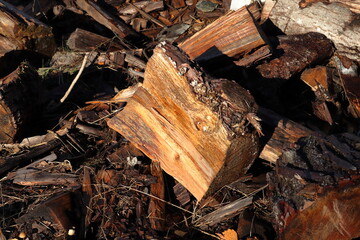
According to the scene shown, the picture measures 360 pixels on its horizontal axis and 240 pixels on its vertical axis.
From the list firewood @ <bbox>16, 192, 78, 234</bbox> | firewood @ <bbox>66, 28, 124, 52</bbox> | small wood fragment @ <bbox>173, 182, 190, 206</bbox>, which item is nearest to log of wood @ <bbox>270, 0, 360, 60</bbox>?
firewood @ <bbox>66, 28, 124, 52</bbox>

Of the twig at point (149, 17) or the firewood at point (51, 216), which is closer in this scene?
the firewood at point (51, 216)

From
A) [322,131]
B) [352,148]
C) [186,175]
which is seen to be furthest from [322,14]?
[186,175]

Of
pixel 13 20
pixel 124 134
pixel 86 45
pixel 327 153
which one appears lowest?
pixel 327 153

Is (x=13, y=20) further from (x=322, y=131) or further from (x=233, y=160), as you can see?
(x=322, y=131)

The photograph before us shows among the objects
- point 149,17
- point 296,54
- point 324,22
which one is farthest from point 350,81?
point 149,17

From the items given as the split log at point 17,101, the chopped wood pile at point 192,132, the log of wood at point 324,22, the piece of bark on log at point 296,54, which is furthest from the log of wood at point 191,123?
the log of wood at point 324,22

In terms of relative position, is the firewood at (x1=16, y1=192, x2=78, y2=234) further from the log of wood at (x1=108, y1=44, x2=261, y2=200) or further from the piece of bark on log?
the piece of bark on log

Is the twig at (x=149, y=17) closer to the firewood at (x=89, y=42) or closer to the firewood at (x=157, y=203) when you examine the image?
the firewood at (x=89, y=42)
